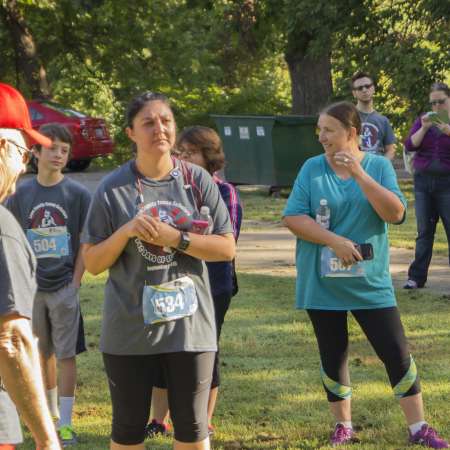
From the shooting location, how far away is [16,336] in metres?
3.23

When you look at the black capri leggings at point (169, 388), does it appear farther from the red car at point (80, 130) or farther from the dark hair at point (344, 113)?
the red car at point (80, 130)

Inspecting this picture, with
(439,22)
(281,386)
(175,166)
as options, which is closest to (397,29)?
(439,22)

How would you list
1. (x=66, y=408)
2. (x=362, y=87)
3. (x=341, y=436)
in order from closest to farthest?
1. (x=341, y=436)
2. (x=66, y=408)
3. (x=362, y=87)

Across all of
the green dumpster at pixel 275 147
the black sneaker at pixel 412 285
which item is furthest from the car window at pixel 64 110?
the black sneaker at pixel 412 285

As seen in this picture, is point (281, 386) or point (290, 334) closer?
point (281, 386)

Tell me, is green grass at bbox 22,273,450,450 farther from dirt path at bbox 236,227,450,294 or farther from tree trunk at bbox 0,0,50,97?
tree trunk at bbox 0,0,50,97

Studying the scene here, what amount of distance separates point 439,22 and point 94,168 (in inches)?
470

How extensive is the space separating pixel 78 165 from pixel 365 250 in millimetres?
23422

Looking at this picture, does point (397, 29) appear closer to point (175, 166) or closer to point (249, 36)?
point (249, 36)

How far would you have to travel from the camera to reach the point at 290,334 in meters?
9.09

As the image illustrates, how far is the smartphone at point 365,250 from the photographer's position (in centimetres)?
573

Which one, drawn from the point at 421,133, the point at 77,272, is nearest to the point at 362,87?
the point at 421,133

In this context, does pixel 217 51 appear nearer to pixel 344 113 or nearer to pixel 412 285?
pixel 412 285

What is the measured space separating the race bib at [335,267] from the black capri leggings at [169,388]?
128 cm
